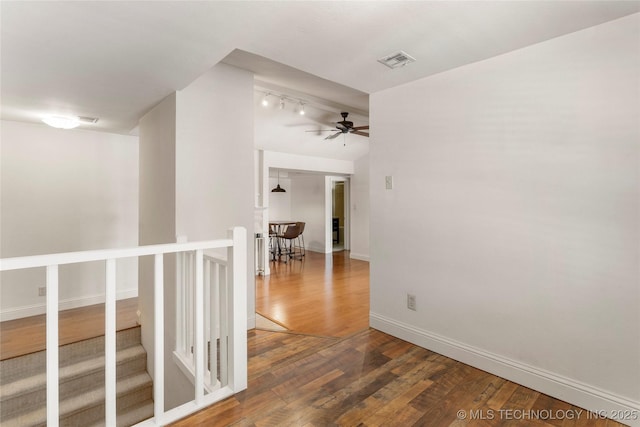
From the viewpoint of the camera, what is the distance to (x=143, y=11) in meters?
1.50

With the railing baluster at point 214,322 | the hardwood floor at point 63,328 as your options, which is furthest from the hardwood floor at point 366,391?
the hardwood floor at point 63,328

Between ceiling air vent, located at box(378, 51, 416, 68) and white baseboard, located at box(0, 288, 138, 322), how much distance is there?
4477mm

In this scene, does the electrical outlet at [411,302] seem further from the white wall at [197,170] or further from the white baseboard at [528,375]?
the white wall at [197,170]

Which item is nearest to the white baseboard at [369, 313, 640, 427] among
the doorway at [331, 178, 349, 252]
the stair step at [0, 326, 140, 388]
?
the stair step at [0, 326, 140, 388]

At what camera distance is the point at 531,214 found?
79.3 inches

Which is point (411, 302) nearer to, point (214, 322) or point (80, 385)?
point (214, 322)

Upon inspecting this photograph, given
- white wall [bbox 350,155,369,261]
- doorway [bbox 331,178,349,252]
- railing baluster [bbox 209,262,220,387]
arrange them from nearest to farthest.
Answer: railing baluster [bbox 209,262,220,387], white wall [bbox 350,155,369,261], doorway [bbox 331,178,349,252]

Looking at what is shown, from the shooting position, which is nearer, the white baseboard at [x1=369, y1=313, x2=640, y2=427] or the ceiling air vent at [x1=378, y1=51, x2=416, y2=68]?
the white baseboard at [x1=369, y1=313, x2=640, y2=427]

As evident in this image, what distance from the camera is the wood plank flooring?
168cm

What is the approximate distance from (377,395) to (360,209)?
589 cm

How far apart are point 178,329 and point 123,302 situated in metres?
2.33

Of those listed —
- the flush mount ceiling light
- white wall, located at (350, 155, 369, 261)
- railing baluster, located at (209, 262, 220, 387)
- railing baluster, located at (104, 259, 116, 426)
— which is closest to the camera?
railing baluster, located at (104, 259, 116, 426)

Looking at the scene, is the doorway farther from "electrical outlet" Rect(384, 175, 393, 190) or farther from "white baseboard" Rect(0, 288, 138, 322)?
"electrical outlet" Rect(384, 175, 393, 190)

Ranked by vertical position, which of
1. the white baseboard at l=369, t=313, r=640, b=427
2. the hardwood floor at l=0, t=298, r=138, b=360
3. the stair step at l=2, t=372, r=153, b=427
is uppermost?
the white baseboard at l=369, t=313, r=640, b=427
